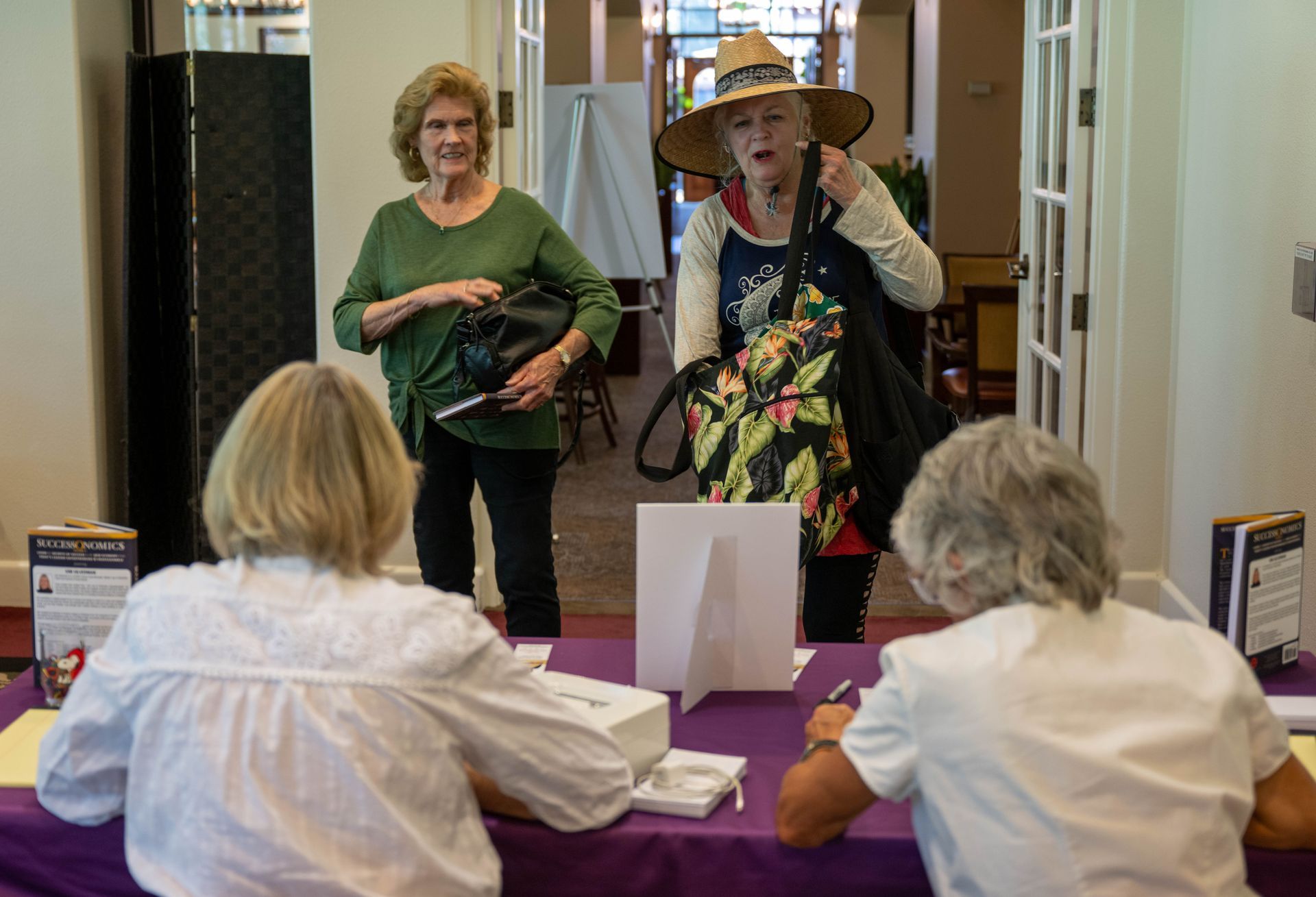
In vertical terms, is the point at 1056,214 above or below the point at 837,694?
above

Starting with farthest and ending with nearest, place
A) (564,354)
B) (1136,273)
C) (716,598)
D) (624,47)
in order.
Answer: (624,47) → (1136,273) → (564,354) → (716,598)

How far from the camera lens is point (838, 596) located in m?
2.57

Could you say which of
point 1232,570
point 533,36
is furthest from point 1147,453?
point 533,36

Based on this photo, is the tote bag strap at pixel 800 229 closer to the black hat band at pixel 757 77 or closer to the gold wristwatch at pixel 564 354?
the black hat band at pixel 757 77

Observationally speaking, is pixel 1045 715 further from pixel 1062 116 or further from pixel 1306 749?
pixel 1062 116

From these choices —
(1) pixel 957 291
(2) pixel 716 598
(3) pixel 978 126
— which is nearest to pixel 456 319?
(2) pixel 716 598

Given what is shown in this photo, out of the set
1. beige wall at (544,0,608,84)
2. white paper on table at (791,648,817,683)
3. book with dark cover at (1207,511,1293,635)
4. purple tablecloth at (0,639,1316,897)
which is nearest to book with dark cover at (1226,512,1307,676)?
book with dark cover at (1207,511,1293,635)

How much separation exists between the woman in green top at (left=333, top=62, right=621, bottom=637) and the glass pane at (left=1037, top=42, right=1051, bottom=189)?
2.12 meters

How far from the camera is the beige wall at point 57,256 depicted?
4082mm

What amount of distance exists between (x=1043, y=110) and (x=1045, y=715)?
3.62 meters

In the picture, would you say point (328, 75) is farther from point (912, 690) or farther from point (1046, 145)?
point (912, 690)

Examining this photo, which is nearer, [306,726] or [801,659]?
[306,726]

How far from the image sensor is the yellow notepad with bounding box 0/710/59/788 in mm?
1712

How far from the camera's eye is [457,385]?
2.92m
